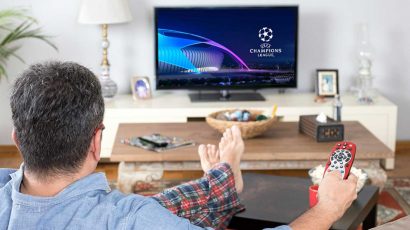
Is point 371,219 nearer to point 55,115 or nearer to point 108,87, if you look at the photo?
point 55,115

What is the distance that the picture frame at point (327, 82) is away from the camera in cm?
496

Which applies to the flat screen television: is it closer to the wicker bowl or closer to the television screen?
the television screen

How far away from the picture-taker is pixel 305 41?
199 inches

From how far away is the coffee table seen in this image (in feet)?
8.11

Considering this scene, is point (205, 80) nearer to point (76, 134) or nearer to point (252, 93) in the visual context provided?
point (252, 93)

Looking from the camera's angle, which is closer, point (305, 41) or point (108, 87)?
point (108, 87)

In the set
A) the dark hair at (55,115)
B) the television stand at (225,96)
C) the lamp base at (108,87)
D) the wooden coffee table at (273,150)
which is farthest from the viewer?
the television stand at (225,96)

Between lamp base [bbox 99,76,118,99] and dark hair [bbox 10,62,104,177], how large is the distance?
132 inches

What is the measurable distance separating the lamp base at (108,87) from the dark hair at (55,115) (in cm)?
336

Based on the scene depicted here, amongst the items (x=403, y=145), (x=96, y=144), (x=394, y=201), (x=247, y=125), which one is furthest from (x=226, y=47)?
(x=96, y=144)

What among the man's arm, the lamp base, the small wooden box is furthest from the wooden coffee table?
the man's arm

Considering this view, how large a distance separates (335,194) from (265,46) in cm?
323

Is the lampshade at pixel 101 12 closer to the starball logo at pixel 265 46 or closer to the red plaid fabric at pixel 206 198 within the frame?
the starball logo at pixel 265 46

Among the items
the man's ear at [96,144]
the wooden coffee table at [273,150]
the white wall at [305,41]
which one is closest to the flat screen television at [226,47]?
the white wall at [305,41]
